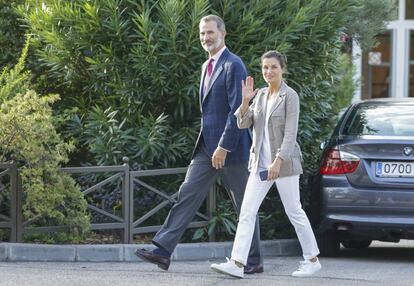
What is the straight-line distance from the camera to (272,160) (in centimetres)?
826

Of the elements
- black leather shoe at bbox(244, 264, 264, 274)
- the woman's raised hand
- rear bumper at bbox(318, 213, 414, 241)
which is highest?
the woman's raised hand

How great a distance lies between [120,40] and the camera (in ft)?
34.1

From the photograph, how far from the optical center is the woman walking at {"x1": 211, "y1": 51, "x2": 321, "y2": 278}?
8148mm

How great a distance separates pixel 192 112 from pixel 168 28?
0.97 metres

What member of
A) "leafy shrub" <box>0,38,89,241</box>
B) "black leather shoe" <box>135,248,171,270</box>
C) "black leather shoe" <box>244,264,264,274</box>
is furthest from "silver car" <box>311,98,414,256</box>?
"leafy shrub" <box>0,38,89,241</box>

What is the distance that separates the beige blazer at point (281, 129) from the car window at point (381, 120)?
174 cm

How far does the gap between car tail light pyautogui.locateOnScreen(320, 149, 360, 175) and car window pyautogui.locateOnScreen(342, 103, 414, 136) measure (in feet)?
1.09

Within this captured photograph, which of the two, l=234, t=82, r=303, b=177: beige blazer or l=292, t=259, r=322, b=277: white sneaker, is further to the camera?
l=292, t=259, r=322, b=277: white sneaker

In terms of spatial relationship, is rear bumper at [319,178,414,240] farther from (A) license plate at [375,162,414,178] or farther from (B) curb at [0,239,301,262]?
(B) curb at [0,239,301,262]

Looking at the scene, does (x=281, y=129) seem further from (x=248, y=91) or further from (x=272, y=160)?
(x=248, y=91)

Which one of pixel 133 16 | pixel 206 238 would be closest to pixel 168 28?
pixel 133 16

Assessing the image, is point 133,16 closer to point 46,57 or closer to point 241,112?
point 46,57

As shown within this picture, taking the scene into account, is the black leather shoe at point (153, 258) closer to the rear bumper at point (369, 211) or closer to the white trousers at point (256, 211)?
the white trousers at point (256, 211)

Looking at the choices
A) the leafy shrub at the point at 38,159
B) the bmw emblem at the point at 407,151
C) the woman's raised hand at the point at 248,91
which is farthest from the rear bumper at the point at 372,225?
the leafy shrub at the point at 38,159
